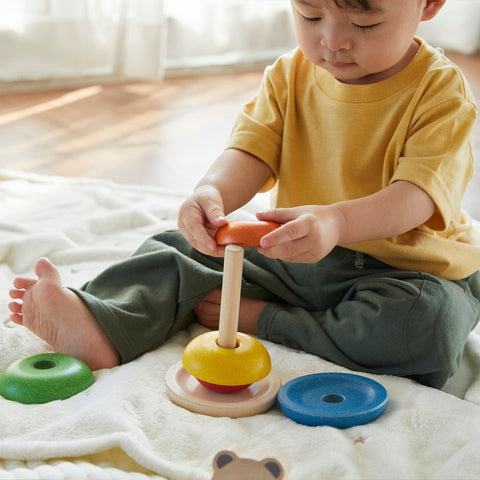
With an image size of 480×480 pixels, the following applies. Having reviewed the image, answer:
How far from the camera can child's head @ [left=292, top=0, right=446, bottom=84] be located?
0.93m

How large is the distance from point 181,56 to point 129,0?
1.05ft

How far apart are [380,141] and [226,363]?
1.20 feet


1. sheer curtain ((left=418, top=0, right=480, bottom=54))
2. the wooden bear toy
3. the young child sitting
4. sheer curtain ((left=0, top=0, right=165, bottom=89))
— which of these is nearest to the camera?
the wooden bear toy

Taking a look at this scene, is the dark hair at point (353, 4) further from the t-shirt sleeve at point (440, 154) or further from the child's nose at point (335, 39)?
the t-shirt sleeve at point (440, 154)

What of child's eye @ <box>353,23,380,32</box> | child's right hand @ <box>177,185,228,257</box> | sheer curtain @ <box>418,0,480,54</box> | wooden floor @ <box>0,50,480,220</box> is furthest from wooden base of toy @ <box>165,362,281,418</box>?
sheer curtain @ <box>418,0,480,54</box>

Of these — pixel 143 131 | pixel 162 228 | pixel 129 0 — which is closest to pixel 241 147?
pixel 162 228

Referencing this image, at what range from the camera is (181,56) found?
2.78 m

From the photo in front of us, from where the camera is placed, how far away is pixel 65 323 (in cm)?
100

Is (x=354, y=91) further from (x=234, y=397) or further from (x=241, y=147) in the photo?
(x=234, y=397)

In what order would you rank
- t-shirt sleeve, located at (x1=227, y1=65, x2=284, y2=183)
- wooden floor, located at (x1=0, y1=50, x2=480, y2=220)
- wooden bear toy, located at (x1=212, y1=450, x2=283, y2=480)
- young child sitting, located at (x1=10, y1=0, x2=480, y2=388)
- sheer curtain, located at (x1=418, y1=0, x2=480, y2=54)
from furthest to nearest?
1. sheer curtain, located at (x1=418, y1=0, x2=480, y2=54)
2. wooden floor, located at (x1=0, y1=50, x2=480, y2=220)
3. t-shirt sleeve, located at (x1=227, y1=65, x2=284, y2=183)
4. young child sitting, located at (x1=10, y1=0, x2=480, y2=388)
5. wooden bear toy, located at (x1=212, y1=450, x2=283, y2=480)

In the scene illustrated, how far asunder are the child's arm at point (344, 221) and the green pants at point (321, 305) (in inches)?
3.2

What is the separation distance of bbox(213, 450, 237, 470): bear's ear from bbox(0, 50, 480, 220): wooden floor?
3.25ft

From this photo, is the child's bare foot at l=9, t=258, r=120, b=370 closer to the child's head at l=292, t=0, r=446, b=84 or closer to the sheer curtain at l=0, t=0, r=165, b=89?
the child's head at l=292, t=0, r=446, b=84

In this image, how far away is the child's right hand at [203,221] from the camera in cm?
94
